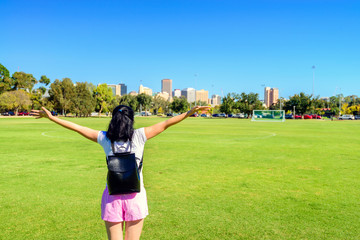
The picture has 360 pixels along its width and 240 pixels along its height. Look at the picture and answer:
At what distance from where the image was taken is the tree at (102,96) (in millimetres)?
100344

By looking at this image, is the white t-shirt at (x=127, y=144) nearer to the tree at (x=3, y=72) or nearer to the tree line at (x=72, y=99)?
the tree line at (x=72, y=99)

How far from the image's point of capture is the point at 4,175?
895cm

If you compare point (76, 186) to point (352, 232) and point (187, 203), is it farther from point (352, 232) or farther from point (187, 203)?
point (352, 232)

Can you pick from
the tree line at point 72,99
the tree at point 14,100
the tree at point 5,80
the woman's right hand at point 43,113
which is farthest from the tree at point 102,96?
the woman's right hand at point 43,113

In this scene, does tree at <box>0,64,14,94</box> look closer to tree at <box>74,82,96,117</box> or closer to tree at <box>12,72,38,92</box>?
tree at <box>12,72,38,92</box>

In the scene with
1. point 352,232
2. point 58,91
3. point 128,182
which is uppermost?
point 58,91

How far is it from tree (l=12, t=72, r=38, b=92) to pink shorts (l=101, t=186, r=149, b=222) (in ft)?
346

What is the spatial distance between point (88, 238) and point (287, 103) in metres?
102

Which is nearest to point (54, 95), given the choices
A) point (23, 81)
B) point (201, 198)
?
point (23, 81)

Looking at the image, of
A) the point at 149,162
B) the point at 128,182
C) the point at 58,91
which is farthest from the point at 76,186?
the point at 58,91

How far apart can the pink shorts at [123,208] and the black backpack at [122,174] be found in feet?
0.35

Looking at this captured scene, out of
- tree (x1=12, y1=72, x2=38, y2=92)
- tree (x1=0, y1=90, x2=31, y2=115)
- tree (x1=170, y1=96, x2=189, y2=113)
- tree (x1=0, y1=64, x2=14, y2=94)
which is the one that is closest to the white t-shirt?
tree (x1=0, y1=90, x2=31, y2=115)

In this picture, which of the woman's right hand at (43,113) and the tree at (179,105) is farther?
the tree at (179,105)

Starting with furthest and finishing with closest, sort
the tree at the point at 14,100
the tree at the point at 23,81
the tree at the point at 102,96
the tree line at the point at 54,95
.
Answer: the tree at the point at 102,96
the tree at the point at 23,81
the tree line at the point at 54,95
the tree at the point at 14,100
